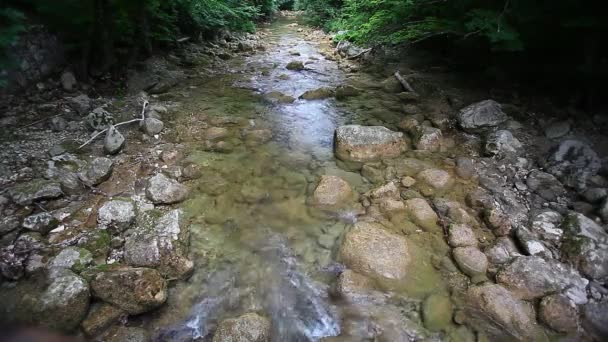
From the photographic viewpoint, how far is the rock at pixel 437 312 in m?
2.85

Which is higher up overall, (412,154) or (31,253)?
(412,154)

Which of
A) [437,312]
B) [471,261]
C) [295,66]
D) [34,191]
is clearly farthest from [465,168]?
[295,66]

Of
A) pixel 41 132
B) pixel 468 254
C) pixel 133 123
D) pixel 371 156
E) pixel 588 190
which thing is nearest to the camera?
pixel 468 254

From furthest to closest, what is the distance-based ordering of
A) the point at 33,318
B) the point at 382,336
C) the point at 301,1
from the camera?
the point at 301,1 → the point at 382,336 → the point at 33,318

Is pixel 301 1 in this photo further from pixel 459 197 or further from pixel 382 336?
pixel 382 336

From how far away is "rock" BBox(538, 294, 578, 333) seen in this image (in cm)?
277

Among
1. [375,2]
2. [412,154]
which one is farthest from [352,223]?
[375,2]

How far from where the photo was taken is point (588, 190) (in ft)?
12.2

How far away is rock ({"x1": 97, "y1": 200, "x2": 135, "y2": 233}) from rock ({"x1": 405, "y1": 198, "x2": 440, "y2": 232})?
122 inches

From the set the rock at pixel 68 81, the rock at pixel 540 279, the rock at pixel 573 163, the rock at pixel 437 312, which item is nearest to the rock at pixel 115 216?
the rock at pixel 68 81

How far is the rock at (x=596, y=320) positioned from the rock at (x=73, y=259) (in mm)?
4341

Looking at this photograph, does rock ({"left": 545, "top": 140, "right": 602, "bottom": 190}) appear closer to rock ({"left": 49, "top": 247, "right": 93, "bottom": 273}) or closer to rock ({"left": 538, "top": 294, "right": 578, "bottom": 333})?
rock ({"left": 538, "top": 294, "right": 578, "bottom": 333})

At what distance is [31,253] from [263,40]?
10.8 m

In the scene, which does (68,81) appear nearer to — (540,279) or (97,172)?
(97,172)
